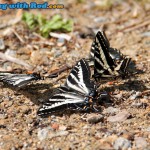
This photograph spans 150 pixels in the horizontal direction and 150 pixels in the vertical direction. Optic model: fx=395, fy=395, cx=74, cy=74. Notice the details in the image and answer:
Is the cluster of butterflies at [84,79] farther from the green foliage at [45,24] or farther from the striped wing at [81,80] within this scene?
the green foliage at [45,24]

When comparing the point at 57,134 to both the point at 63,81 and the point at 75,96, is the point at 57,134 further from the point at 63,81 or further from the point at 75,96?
the point at 63,81

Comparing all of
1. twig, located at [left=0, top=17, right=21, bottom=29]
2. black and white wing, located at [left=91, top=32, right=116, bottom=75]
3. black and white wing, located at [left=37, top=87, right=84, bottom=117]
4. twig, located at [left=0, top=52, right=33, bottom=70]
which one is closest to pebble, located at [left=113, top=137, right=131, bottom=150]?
black and white wing, located at [left=37, top=87, right=84, bottom=117]

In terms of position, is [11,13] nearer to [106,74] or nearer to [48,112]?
[106,74]

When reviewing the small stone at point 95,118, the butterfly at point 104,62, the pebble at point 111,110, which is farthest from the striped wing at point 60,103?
the butterfly at point 104,62

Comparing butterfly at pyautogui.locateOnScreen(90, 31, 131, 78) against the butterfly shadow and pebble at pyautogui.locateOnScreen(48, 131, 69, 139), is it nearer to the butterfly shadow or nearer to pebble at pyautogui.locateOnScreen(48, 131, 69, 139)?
the butterfly shadow

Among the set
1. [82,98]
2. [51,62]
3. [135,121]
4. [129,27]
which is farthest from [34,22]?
[135,121]

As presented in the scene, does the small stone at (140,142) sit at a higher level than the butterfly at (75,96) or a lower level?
lower

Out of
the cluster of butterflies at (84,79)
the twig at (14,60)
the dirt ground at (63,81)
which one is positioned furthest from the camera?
the twig at (14,60)
